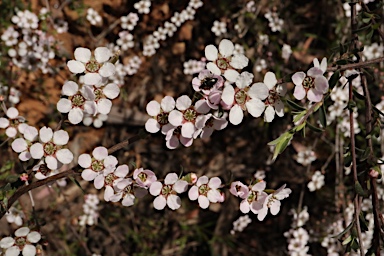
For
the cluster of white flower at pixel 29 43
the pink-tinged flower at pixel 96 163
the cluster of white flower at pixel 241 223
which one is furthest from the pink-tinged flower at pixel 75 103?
the cluster of white flower at pixel 241 223

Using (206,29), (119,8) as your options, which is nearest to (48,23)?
(119,8)

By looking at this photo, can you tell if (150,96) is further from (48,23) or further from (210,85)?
(210,85)

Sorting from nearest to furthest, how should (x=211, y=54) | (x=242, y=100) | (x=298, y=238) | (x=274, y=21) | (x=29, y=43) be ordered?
(x=242, y=100), (x=211, y=54), (x=29, y=43), (x=298, y=238), (x=274, y=21)

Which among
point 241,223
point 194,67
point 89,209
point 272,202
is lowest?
point 241,223

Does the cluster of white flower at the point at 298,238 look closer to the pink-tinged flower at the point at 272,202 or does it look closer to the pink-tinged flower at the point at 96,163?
the pink-tinged flower at the point at 272,202

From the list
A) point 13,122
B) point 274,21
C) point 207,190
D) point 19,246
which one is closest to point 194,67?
point 274,21

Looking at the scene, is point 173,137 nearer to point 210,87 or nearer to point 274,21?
point 210,87

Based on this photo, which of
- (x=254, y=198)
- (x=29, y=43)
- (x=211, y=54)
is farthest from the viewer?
(x=29, y=43)

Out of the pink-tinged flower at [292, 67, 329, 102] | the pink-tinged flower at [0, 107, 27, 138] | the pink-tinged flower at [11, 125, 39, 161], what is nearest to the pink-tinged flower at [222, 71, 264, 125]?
the pink-tinged flower at [292, 67, 329, 102]
